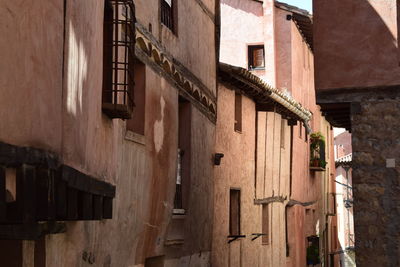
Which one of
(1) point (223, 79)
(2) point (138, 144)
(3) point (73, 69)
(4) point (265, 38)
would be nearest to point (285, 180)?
(4) point (265, 38)

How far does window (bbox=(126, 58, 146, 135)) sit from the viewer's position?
33.6 feet

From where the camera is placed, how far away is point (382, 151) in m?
11.4

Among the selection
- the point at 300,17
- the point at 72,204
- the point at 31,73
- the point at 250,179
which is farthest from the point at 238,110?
the point at 31,73

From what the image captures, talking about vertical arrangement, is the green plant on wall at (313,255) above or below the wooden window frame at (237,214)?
below

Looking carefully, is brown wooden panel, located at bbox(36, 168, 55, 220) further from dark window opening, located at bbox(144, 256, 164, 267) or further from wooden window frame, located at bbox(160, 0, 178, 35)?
wooden window frame, located at bbox(160, 0, 178, 35)

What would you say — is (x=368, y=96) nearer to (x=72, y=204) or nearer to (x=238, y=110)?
(x=238, y=110)

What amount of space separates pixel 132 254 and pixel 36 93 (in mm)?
5103

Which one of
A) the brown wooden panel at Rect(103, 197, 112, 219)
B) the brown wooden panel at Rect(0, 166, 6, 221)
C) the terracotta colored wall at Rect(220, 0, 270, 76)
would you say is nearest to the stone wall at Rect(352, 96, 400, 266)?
the brown wooden panel at Rect(103, 197, 112, 219)

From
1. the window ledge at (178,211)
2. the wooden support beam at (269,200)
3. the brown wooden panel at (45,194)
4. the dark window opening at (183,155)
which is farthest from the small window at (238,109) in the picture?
the brown wooden panel at (45,194)

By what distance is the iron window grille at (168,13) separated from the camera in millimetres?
12043

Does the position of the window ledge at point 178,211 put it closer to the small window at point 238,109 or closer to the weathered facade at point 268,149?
the weathered facade at point 268,149

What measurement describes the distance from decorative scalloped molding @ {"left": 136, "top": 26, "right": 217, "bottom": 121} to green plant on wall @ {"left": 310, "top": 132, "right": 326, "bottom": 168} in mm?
11377

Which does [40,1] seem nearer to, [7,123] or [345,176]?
[7,123]

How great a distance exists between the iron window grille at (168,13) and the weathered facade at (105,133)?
23 mm
